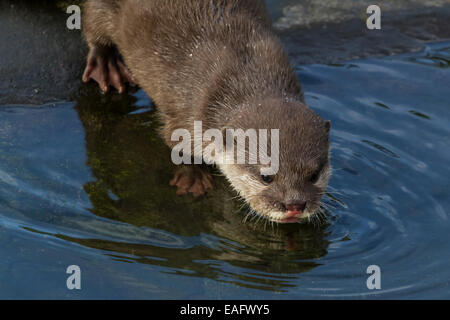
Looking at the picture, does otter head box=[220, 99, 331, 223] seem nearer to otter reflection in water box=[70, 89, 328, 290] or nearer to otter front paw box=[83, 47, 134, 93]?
otter reflection in water box=[70, 89, 328, 290]

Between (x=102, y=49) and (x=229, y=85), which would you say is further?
(x=102, y=49)

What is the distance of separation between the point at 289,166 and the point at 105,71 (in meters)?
1.99

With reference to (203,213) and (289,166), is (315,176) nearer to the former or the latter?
(289,166)

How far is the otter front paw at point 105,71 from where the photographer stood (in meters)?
4.79

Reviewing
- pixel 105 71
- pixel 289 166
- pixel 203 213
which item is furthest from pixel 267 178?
pixel 105 71

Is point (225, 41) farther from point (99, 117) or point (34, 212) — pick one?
point (34, 212)

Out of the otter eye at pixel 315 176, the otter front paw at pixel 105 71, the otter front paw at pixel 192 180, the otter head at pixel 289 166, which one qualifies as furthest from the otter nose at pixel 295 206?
the otter front paw at pixel 105 71

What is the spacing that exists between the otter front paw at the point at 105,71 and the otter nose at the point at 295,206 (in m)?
1.97

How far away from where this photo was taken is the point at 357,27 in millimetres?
5660

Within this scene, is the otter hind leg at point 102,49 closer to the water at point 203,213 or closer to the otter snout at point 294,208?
the water at point 203,213

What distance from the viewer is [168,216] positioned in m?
3.54

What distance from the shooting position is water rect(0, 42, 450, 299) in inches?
119
